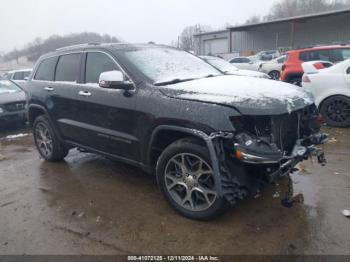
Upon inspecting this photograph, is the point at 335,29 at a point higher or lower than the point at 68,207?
higher

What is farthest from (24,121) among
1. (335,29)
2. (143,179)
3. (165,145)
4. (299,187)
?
(335,29)

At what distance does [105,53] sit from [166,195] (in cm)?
201

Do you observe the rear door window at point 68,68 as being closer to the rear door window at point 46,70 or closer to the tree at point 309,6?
the rear door window at point 46,70

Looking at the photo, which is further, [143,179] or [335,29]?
[335,29]

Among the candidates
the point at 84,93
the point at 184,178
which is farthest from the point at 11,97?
the point at 184,178

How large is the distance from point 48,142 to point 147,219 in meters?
2.90

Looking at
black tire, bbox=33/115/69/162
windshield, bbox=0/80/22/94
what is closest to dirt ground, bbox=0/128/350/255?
black tire, bbox=33/115/69/162

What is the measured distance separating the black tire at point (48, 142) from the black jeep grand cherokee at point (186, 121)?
60cm

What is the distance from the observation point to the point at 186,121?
3.42 meters

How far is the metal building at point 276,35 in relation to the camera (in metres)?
37.2

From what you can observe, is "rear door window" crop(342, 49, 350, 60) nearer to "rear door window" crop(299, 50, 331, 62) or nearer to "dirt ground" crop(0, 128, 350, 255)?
"rear door window" crop(299, 50, 331, 62)

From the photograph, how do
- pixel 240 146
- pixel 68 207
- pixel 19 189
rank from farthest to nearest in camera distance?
pixel 19 189 < pixel 68 207 < pixel 240 146

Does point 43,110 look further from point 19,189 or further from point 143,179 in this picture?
point 143,179

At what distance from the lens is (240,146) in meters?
3.13
